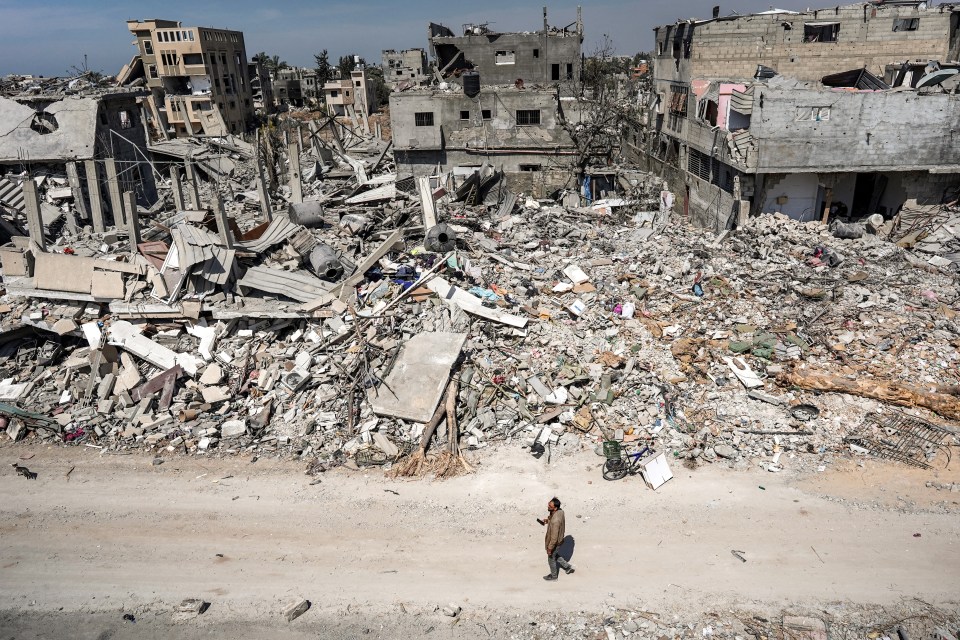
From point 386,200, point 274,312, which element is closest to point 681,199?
point 386,200

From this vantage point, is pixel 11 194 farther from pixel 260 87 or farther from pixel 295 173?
pixel 260 87

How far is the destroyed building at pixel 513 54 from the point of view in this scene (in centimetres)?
3628

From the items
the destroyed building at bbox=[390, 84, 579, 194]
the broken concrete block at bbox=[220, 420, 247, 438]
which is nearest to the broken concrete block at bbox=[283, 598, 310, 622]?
the broken concrete block at bbox=[220, 420, 247, 438]

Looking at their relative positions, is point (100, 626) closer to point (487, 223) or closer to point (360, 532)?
point (360, 532)

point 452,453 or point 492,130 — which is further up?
point 492,130

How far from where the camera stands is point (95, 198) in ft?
60.8

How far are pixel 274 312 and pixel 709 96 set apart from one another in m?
15.5

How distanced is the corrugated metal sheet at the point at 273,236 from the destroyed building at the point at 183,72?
35932 millimetres

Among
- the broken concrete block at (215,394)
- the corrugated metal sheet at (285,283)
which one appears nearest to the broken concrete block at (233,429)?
the broken concrete block at (215,394)

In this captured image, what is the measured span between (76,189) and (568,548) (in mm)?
20327

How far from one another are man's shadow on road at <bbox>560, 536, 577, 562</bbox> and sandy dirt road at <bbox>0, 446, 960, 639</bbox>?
11cm

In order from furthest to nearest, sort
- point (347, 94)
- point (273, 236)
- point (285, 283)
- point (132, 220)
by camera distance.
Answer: point (347, 94), point (132, 220), point (273, 236), point (285, 283)

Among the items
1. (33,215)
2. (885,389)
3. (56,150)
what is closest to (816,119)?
(885,389)

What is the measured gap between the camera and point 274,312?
1247 cm
